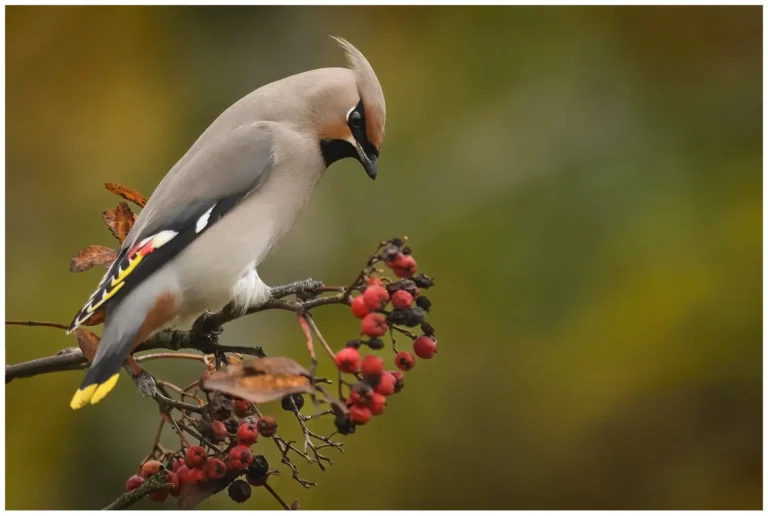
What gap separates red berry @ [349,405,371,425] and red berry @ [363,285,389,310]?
0.56ft

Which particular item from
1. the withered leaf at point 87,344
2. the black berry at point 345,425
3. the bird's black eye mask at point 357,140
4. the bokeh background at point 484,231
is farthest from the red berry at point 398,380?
the bokeh background at point 484,231

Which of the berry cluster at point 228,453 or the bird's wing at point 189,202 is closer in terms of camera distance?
the berry cluster at point 228,453

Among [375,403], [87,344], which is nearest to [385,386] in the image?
[375,403]

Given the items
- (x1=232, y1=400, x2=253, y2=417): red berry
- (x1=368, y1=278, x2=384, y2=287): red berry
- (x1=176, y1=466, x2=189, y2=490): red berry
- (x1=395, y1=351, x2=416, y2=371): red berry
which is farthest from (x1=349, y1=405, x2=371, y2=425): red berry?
(x1=176, y1=466, x2=189, y2=490): red berry

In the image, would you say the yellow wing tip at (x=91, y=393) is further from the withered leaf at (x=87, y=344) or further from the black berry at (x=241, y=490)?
the black berry at (x=241, y=490)

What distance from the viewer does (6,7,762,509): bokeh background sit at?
4.43 meters

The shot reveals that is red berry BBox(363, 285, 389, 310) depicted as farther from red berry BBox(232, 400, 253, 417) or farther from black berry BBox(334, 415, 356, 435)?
red berry BBox(232, 400, 253, 417)

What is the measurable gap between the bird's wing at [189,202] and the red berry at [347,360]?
55 cm

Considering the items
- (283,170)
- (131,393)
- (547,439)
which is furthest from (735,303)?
(283,170)

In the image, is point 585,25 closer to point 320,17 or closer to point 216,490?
point 320,17

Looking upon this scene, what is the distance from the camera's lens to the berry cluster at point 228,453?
6.49ft

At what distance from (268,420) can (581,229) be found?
3327 millimetres

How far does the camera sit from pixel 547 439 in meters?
4.86

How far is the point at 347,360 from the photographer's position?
1809mm
